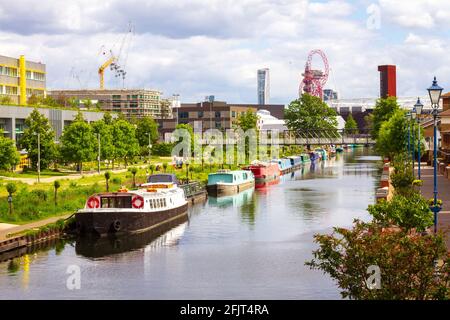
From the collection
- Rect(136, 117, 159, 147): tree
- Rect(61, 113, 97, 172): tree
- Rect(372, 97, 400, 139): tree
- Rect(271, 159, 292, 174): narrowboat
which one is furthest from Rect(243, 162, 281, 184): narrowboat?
Rect(372, 97, 400, 139): tree

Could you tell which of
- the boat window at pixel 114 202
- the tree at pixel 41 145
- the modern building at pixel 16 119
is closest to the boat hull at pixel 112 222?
the boat window at pixel 114 202

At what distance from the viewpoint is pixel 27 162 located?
115 meters

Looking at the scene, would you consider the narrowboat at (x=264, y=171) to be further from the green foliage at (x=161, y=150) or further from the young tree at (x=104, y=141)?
the green foliage at (x=161, y=150)

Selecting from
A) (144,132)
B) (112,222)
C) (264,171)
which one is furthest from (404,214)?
(144,132)

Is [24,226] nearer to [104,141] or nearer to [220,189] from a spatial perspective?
[220,189]

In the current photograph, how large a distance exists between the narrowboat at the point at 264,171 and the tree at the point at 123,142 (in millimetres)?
20012

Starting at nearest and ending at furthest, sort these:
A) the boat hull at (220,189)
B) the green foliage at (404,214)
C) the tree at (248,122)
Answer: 1. the green foliage at (404,214)
2. the boat hull at (220,189)
3. the tree at (248,122)

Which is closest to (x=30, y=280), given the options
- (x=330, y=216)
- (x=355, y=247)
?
(x=355, y=247)

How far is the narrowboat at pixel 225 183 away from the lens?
103m

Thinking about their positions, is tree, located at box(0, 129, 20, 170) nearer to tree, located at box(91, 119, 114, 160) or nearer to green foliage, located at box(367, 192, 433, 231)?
tree, located at box(91, 119, 114, 160)

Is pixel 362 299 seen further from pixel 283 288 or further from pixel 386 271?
pixel 283 288

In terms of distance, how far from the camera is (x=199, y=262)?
166 feet

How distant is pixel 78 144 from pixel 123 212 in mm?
51652

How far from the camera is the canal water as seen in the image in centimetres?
4216
